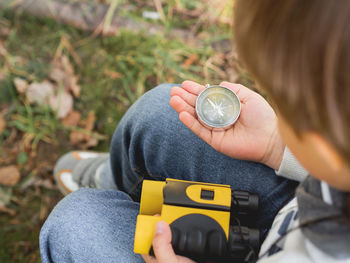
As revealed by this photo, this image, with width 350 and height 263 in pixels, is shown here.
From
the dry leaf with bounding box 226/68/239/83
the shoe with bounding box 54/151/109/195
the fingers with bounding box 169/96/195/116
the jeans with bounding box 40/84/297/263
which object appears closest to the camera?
the jeans with bounding box 40/84/297/263

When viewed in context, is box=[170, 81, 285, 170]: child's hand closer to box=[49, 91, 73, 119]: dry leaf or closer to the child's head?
the child's head

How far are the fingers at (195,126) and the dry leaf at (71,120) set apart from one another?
931 mm

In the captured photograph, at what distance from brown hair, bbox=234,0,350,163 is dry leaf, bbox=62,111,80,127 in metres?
1.34

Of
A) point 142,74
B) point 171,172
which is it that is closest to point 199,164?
point 171,172

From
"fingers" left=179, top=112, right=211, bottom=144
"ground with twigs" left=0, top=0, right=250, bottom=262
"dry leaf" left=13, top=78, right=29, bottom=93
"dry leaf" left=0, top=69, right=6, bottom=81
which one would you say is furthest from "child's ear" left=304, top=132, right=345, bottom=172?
"dry leaf" left=0, top=69, right=6, bottom=81

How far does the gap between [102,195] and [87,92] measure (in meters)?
0.92

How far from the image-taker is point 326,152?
0.58 m

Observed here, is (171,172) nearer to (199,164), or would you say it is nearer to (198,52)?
(199,164)

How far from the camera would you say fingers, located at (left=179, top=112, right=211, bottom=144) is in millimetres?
1032

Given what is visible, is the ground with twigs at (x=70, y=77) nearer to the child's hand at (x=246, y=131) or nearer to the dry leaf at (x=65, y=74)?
the dry leaf at (x=65, y=74)

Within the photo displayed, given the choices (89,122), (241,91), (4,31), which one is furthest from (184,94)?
(4,31)

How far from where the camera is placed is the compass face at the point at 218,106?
110cm

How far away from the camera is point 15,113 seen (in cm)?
174

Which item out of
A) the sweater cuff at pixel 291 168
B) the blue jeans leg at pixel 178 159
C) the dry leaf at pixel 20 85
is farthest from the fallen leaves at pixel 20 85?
the sweater cuff at pixel 291 168
